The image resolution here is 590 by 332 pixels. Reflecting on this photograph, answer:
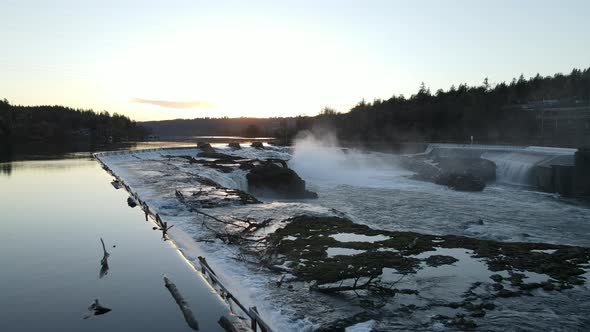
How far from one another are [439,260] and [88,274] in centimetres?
1004

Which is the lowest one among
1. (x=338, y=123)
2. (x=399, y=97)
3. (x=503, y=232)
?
(x=503, y=232)

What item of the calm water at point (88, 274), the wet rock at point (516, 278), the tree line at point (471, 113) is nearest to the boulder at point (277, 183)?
the calm water at point (88, 274)

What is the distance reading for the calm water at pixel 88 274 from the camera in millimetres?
8969

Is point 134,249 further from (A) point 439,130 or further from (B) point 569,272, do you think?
(A) point 439,130

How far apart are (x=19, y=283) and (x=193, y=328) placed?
18.9ft

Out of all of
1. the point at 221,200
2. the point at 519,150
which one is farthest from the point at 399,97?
the point at 221,200

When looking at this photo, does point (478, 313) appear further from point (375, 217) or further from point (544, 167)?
point (544, 167)

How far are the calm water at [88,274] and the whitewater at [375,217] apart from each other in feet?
3.38

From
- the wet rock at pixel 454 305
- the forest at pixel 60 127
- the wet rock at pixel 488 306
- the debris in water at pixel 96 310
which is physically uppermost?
the forest at pixel 60 127

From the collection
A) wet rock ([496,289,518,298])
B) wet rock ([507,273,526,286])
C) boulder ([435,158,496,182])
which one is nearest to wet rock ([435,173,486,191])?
boulder ([435,158,496,182])

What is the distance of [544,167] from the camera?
112 ft

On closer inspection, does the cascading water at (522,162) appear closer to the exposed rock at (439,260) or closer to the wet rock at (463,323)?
the exposed rock at (439,260)

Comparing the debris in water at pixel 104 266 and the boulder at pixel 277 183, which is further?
the boulder at pixel 277 183

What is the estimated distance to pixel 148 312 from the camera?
9328 mm
